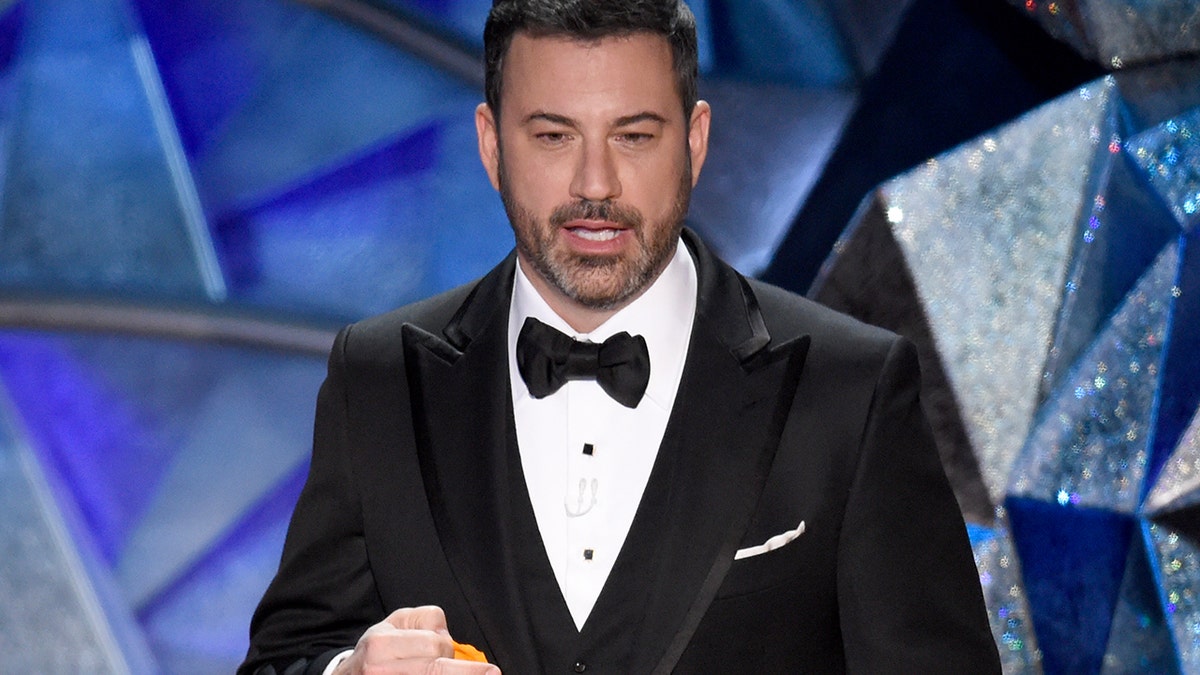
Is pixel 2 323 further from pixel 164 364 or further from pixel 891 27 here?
pixel 891 27

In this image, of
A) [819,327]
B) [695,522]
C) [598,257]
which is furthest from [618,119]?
[695,522]

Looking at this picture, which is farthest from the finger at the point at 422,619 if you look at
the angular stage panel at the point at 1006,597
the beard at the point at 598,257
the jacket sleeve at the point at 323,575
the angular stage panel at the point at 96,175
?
the angular stage panel at the point at 96,175

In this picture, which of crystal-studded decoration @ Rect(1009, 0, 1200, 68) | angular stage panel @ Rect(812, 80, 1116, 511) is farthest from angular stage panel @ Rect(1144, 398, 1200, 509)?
crystal-studded decoration @ Rect(1009, 0, 1200, 68)

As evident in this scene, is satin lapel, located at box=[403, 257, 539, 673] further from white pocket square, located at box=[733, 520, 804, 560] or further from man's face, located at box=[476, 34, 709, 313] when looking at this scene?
white pocket square, located at box=[733, 520, 804, 560]

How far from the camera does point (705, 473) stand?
186 cm

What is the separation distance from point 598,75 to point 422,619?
753mm

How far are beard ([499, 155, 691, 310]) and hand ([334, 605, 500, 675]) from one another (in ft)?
1.67

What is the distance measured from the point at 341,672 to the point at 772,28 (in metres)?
2.11

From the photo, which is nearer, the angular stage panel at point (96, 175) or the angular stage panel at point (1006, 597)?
the angular stage panel at point (1006, 597)

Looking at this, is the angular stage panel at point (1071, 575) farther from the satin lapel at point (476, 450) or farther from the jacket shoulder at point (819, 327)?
the satin lapel at point (476, 450)

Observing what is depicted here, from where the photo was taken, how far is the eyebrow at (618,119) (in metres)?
1.87

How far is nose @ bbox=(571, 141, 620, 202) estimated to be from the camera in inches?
72.3

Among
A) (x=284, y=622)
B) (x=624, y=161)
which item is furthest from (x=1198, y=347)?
(x=284, y=622)

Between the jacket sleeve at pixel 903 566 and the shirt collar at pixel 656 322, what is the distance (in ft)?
0.96
